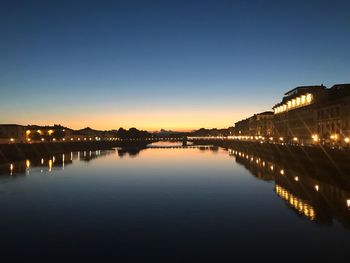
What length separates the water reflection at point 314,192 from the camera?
95.1 feet

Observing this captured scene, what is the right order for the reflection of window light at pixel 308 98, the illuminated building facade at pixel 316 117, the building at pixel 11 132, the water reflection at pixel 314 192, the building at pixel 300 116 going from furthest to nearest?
the building at pixel 11 132
the reflection of window light at pixel 308 98
the building at pixel 300 116
the illuminated building facade at pixel 316 117
the water reflection at pixel 314 192

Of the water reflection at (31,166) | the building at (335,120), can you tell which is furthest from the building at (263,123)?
the water reflection at (31,166)

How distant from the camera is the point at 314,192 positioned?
38.2 metres

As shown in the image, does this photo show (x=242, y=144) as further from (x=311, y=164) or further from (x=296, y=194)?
(x=296, y=194)

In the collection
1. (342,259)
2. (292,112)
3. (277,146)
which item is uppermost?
(292,112)

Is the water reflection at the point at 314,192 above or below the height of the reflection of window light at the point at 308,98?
below

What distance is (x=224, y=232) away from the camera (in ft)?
78.6

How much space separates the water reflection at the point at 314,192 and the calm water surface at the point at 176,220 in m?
0.10

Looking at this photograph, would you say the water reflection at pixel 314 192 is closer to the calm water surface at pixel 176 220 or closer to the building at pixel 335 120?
the calm water surface at pixel 176 220

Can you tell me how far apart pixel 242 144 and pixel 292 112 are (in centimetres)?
2443

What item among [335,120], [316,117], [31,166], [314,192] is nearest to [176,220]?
[314,192]

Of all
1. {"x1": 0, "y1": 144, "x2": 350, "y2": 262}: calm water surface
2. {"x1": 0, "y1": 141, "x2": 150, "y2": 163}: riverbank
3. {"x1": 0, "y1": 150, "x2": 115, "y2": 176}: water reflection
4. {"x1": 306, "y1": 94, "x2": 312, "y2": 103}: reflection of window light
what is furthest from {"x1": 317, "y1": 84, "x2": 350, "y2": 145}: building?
{"x1": 0, "y1": 141, "x2": 150, "y2": 163}: riverbank

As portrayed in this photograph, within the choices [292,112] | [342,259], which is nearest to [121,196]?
[342,259]

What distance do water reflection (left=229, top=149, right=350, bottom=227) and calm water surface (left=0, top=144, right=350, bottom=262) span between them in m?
0.10
